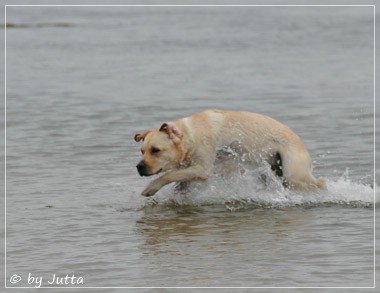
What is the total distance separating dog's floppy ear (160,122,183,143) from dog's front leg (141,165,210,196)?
379mm

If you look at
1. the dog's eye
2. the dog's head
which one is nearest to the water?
the dog's head

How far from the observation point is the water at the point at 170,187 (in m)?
8.60

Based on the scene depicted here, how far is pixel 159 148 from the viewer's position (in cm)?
1035

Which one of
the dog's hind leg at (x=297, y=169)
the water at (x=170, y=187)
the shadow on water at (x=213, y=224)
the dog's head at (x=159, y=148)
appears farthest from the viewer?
the dog's hind leg at (x=297, y=169)

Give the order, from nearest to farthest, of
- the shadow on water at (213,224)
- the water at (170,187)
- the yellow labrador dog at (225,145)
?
the water at (170,187)
the shadow on water at (213,224)
the yellow labrador dog at (225,145)

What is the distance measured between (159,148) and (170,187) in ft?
3.71

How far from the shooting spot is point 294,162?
10695 mm

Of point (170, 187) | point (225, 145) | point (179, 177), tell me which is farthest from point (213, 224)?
point (170, 187)

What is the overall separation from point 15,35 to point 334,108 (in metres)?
18.0

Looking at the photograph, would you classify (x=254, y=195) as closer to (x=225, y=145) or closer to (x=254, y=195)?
(x=254, y=195)

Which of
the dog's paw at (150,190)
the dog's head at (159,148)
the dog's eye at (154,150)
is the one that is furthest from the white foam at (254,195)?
the dog's eye at (154,150)

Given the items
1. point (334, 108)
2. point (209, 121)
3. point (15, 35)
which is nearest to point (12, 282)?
point (209, 121)

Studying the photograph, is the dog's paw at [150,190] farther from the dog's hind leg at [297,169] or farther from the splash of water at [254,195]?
the dog's hind leg at [297,169]

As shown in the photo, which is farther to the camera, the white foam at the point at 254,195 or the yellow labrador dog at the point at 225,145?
the white foam at the point at 254,195
